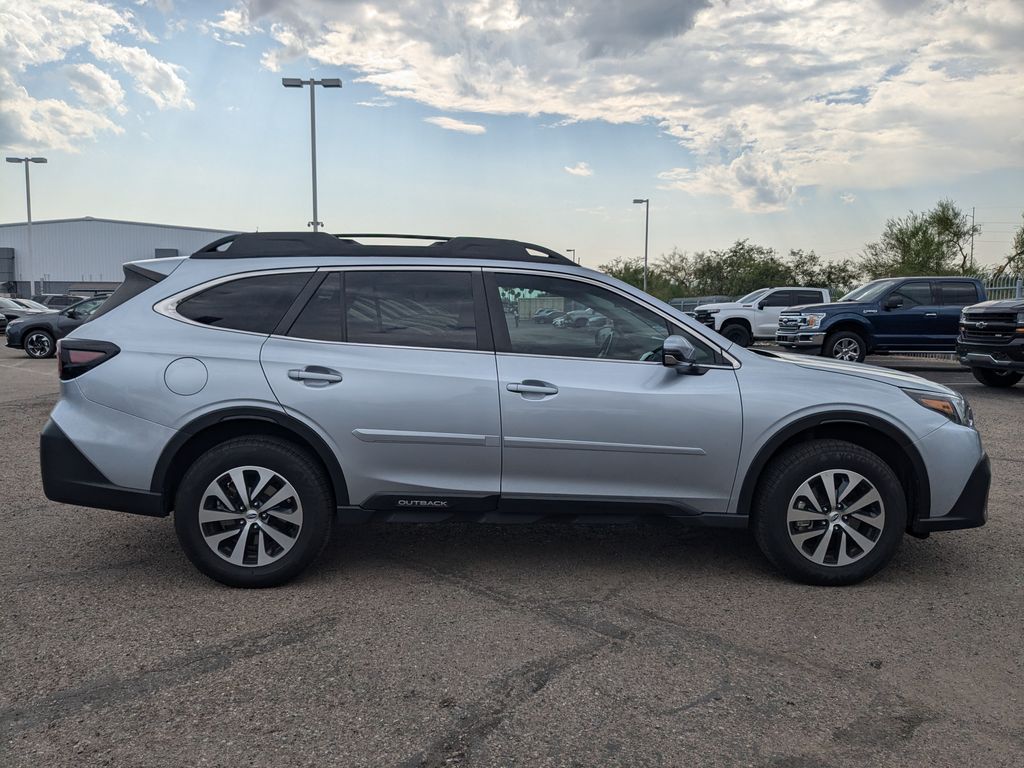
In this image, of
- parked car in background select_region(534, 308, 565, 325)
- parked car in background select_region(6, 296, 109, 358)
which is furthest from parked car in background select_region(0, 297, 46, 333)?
parked car in background select_region(534, 308, 565, 325)

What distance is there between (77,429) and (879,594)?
13.4 ft

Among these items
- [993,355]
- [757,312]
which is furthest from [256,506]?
[757,312]

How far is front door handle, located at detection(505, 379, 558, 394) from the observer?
4246 millimetres

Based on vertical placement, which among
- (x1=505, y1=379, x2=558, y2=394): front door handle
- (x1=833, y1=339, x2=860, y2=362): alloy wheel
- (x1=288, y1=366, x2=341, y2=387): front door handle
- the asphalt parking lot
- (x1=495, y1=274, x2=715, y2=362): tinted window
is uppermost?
(x1=495, y1=274, x2=715, y2=362): tinted window

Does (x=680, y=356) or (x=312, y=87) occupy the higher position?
(x=312, y=87)

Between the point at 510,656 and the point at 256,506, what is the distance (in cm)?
151

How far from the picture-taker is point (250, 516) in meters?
4.20

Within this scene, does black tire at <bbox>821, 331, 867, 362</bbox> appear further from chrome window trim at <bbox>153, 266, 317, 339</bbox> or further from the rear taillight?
the rear taillight

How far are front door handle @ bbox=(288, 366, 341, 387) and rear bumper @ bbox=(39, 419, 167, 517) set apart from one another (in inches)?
35.3

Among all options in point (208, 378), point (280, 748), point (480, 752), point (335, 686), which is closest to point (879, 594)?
point (480, 752)

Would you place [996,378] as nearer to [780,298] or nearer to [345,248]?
[780,298]

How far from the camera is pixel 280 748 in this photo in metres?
2.83

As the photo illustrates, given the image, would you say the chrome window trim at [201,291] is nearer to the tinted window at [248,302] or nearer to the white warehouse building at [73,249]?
the tinted window at [248,302]

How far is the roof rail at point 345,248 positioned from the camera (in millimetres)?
4547
